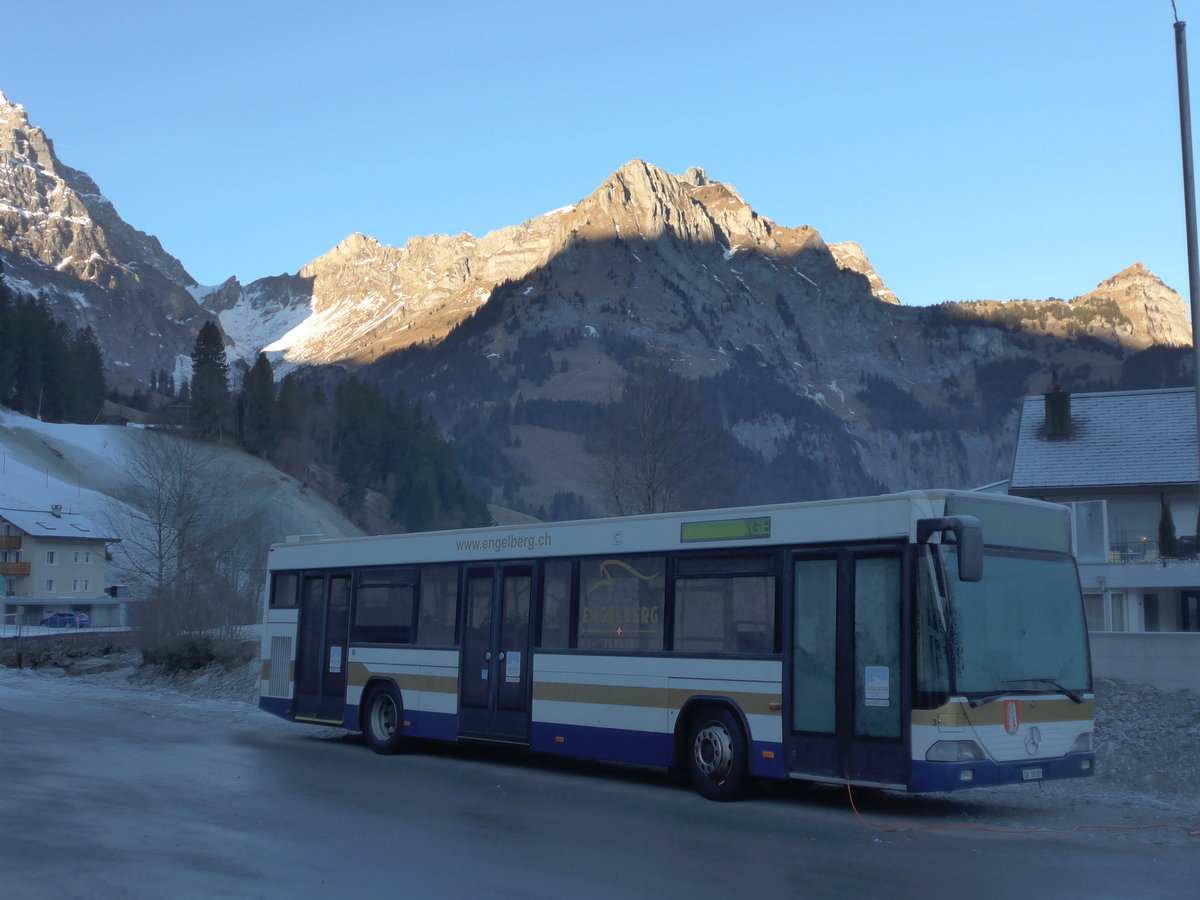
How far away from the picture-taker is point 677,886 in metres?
8.68

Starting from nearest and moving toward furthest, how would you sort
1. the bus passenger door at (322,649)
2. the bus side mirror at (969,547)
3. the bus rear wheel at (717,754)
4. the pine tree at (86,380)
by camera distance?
the bus side mirror at (969,547), the bus rear wheel at (717,754), the bus passenger door at (322,649), the pine tree at (86,380)

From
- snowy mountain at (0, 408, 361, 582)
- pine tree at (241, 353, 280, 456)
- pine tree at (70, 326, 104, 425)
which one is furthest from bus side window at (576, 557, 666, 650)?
pine tree at (70, 326, 104, 425)

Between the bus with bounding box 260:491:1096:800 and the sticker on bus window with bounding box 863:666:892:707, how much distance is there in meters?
0.02

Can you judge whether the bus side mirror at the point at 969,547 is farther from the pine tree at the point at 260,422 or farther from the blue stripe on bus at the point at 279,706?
the pine tree at the point at 260,422

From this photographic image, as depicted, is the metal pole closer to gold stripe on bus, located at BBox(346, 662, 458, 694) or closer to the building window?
gold stripe on bus, located at BBox(346, 662, 458, 694)

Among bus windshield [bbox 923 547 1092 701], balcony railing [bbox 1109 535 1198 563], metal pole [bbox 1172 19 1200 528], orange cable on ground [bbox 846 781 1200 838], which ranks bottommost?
orange cable on ground [bbox 846 781 1200 838]

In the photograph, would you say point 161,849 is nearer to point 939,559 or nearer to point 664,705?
point 664,705

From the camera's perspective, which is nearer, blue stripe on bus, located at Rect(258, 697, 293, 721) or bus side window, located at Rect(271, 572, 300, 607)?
blue stripe on bus, located at Rect(258, 697, 293, 721)

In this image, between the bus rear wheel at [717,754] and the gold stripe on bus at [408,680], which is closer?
the bus rear wheel at [717,754]

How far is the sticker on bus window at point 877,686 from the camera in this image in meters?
11.5

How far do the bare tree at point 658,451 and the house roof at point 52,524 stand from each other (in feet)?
180

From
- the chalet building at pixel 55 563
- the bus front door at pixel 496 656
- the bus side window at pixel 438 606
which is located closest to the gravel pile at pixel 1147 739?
the bus front door at pixel 496 656

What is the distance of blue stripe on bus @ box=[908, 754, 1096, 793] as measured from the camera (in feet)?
36.4

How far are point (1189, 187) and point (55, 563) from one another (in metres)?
90.4
